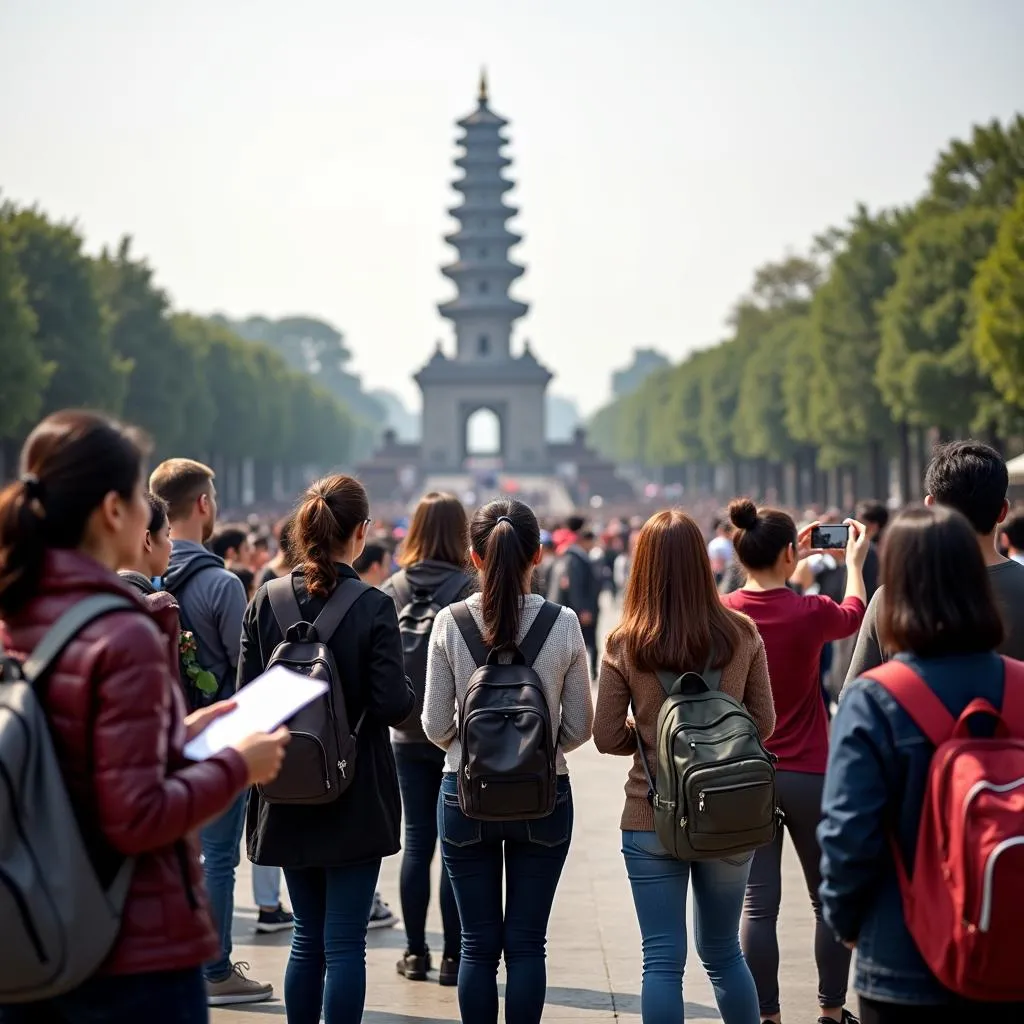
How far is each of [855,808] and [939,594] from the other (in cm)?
45

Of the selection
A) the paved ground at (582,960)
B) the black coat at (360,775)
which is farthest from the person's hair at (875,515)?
the black coat at (360,775)

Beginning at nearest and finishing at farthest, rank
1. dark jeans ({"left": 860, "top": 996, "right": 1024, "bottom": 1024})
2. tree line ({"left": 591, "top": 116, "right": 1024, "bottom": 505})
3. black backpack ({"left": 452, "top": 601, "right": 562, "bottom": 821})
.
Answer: dark jeans ({"left": 860, "top": 996, "right": 1024, "bottom": 1024}), black backpack ({"left": 452, "top": 601, "right": 562, "bottom": 821}), tree line ({"left": 591, "top": 116, "right": 1024, "bottom": 505})

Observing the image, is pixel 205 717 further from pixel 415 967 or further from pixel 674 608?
pixel 415 967

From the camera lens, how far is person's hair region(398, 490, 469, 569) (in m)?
7.28

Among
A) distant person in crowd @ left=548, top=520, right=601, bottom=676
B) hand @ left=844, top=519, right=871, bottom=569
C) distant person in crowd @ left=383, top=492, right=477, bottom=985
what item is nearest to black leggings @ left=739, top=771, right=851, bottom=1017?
hand @ left=844, top=519, right=871, bottom=569

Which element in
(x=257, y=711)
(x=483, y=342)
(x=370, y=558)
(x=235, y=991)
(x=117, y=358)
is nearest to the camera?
(x=257, y=711)

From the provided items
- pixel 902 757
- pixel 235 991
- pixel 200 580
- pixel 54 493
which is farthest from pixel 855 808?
pixel 235 991

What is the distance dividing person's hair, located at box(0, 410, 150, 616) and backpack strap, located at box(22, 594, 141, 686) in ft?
0.44

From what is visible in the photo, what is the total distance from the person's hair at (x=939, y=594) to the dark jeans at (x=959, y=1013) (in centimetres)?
67

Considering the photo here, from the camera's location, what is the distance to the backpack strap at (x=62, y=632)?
3.54 m

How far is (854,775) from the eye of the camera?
12.5ft

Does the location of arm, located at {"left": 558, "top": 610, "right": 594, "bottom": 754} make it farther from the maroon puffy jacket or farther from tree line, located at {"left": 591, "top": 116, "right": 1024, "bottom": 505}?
tree line, located at {"left": 591, "top": 116, "right": 1024, "bottom": 505}

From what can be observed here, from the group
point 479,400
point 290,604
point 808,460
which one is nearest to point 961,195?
point 808,460

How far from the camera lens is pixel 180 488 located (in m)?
6.79
